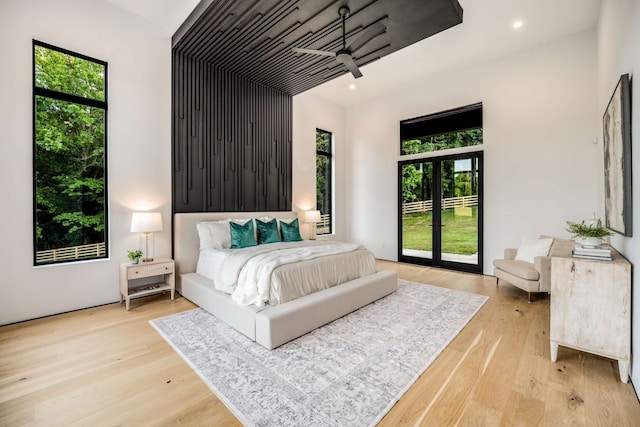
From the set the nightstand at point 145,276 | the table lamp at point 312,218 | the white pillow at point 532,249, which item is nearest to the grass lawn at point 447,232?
the white pillow at point 532,249

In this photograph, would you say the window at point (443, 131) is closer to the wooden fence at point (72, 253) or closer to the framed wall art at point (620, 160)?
the framed wall art at point (620, 160)

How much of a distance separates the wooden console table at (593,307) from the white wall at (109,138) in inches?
179

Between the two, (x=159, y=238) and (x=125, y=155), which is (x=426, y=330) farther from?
(x=125, y=155)

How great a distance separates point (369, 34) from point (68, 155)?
13.0 feet

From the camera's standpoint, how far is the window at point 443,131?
208 inches

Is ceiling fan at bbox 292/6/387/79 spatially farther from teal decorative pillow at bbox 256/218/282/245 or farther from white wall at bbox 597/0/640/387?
teal decorative pillow at bbox 256/218/282/245

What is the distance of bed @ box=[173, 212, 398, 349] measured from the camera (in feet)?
8.34

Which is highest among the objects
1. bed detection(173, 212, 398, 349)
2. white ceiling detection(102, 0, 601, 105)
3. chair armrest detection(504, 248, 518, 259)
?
white ceiling detection(102, 0, 601, 105)

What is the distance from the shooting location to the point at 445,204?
5582 mm

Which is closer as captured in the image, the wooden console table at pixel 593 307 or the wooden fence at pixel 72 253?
the wooden console table at pixel 593 307

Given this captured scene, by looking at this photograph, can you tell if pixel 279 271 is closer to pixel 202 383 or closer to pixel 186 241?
pixel 202 383

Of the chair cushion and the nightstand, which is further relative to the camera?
the chair cushion

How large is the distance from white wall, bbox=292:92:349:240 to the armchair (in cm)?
354

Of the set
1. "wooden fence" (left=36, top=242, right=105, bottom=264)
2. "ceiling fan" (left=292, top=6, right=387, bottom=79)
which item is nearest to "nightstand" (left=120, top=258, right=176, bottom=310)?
"wooden fence" (left=36, top=242, right=105, bottom=264)
